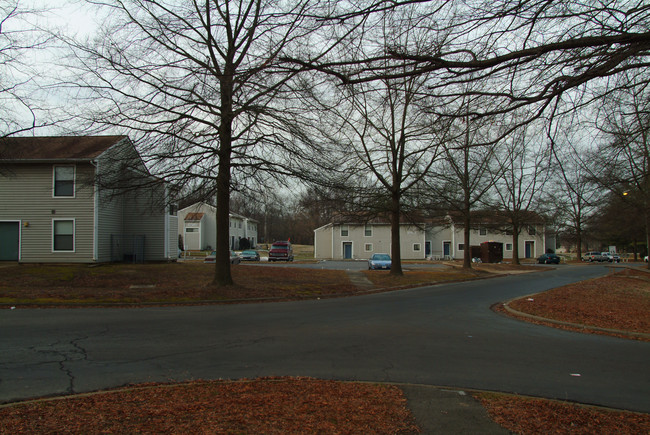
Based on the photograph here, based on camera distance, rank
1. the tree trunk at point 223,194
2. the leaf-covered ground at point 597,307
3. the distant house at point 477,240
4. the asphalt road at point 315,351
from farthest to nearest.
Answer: the distant house at point 477,240 < the tree trunk at point 223,194 < the leaf-covered ground at point 597,307 < the asphalt road at point 315,351

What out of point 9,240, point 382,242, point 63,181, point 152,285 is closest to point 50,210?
point 63,181

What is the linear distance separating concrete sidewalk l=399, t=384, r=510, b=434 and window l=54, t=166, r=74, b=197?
22842 mm

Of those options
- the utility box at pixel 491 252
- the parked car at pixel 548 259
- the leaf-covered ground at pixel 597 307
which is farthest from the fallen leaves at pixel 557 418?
the parked car at pixel 548 259

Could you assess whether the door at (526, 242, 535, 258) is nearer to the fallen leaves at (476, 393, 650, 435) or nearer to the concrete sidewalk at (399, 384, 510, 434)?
A: the fallen leaves at (476, 393, 650, 435)

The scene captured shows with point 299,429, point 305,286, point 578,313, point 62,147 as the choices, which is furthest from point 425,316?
point 62,147

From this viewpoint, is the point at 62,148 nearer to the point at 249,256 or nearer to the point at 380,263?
the point at 380,263

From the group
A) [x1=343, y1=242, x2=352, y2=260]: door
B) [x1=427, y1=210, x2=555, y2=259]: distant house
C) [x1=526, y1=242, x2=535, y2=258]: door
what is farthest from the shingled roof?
[x1=526, y1=242, x2=535, y2=258]: door

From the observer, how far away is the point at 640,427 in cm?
444

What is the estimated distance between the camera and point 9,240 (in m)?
23.2

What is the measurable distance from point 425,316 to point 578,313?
441cm

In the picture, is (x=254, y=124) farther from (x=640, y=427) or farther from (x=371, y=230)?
(x=371, y=230)

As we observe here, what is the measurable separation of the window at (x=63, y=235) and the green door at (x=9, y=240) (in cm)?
192

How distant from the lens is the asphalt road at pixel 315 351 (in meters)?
6.13

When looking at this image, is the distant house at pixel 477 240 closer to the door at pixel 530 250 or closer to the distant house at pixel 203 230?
the door at pixel 530 250
